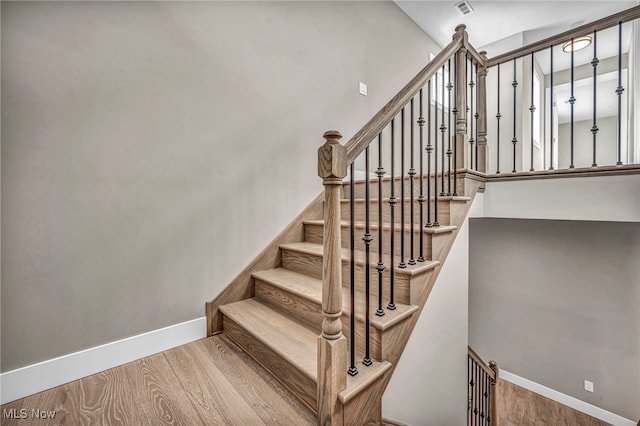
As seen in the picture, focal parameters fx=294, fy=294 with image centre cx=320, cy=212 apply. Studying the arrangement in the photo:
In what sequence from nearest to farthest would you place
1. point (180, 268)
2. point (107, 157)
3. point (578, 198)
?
point (107, 157)
point (180, 268)
point (578, 198)

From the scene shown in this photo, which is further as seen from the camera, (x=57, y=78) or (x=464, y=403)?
(x=464, y=403)

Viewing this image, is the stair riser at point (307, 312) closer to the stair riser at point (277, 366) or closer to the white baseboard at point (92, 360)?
the stair riser at point (277, 366)

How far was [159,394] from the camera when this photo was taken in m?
1.30

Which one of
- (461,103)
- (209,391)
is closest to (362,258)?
(209,391)

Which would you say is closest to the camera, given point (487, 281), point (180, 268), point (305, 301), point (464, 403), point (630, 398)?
point (305, 301)

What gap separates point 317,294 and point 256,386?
20.3 inches

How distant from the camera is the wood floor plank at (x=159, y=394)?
1.16 m

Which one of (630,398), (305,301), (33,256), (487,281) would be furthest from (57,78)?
(630,398)

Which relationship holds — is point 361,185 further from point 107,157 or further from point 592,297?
point 592,297

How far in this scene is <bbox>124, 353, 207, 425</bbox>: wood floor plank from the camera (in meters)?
1.16

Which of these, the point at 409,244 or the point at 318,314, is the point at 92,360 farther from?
the point at 409,244

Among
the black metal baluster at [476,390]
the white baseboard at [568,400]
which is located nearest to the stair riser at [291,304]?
the black metal baluster at [476,390]

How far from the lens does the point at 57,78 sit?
1377 millimetres

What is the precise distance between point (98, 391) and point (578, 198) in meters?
2.90
